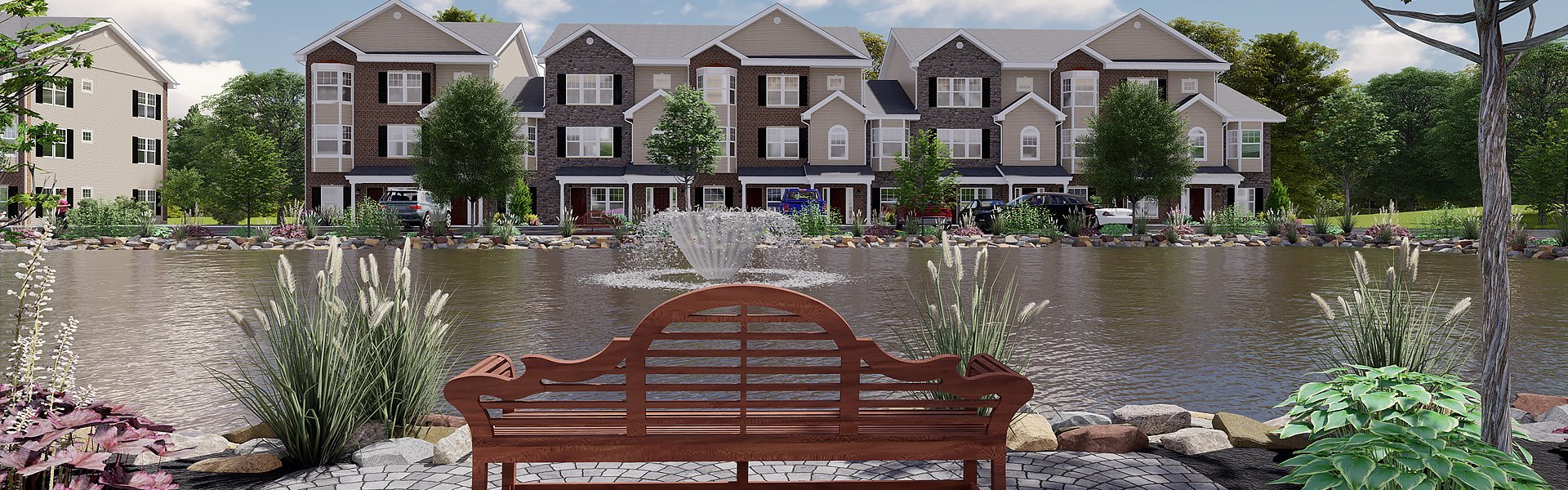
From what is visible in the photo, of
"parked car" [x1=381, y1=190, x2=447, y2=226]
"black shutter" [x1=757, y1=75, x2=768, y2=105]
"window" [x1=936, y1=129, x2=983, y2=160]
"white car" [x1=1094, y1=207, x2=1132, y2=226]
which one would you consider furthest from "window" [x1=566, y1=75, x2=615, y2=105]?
"white car" [x1=1094, y1=207, x2=1132, y2=226]

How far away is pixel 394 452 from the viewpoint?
5.44m

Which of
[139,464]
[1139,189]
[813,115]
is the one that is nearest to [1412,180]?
[1139,189]

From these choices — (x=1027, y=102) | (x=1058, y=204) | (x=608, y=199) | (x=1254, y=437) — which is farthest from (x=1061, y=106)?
(x=1254, y=437)

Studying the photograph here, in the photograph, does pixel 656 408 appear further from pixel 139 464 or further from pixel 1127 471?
pixel 139 464

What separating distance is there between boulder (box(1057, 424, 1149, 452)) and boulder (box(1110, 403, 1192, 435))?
0.26 metres

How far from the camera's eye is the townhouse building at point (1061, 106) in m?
50.1

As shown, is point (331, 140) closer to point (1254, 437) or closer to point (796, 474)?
point (796, 474)

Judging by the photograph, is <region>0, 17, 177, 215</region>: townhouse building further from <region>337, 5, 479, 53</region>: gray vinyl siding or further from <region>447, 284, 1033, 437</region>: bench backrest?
<region>447, 284, 1033, 437</region>: bench backrest

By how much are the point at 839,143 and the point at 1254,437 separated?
144ft

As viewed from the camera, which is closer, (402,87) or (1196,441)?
(1196,441)

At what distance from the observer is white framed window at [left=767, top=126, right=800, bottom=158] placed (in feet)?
163

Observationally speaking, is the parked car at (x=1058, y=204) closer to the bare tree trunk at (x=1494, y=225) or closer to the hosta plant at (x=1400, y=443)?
the bare tree trunk at (x=1494, y=225)

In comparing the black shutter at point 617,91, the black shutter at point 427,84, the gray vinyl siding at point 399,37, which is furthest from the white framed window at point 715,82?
the black shutter at point 427,84

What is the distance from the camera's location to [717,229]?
67.5ft
